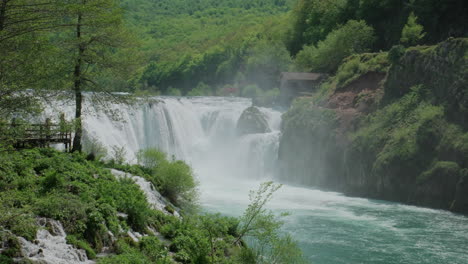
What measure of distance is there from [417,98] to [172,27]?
105m

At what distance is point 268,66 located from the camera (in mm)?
75125

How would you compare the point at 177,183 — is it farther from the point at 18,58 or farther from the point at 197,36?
the point at 197,36

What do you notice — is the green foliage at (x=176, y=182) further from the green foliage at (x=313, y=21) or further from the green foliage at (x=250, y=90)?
the green foliage at (x=250, y=90)

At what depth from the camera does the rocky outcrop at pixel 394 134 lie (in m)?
31.9

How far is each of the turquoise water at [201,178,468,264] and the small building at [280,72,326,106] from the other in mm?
20201

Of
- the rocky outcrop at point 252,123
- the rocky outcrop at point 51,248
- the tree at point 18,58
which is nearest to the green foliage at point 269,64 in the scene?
the rocky outcrop at point 252,123

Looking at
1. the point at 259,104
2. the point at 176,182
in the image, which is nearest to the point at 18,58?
the point at 176,182

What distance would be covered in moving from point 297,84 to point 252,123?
393 inches

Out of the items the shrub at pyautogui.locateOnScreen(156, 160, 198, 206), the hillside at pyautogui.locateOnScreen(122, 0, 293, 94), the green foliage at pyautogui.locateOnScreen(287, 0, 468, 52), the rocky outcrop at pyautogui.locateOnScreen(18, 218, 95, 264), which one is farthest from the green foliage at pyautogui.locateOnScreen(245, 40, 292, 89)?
the rocky outcrop at pyautogui.locateOnScreen(18, 218, 95, 264)

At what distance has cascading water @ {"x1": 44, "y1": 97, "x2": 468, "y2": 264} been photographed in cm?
2342

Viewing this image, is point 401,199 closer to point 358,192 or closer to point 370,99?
point 358,192

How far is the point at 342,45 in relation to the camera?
56594 millimetres

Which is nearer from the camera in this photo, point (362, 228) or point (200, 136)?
point (362, 228)

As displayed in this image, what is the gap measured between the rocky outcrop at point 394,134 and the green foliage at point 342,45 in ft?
39.1
